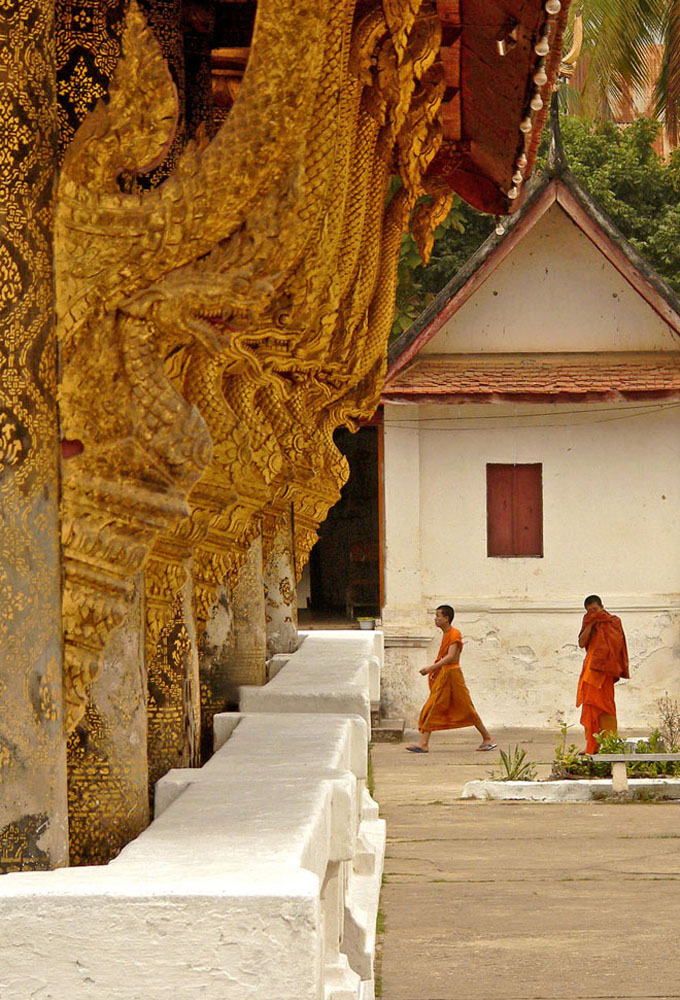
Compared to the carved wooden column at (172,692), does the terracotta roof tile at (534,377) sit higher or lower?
higher

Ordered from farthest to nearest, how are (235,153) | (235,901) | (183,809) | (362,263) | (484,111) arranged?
(484,111) → (362,263) → (183,809) → (235,153) → (235,901)

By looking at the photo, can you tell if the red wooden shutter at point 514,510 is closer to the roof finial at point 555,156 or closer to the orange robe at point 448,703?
the orange robe at point 448,703

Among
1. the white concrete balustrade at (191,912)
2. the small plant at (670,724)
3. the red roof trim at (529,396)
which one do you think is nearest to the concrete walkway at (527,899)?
the small plant at (670,724)

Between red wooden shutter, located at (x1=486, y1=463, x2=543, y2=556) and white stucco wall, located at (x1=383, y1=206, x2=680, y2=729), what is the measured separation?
93 millimetres

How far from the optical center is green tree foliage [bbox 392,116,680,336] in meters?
23.7

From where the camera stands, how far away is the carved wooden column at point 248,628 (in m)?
6.87

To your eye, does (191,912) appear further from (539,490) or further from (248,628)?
(539,490)

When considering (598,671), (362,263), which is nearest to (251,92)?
(362,263)

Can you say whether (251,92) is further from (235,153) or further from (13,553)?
(13,553)

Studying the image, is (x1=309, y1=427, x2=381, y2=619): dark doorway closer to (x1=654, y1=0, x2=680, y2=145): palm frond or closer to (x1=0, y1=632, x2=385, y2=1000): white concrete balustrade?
(x1=654, y1=0, x2=680, y2=145): palm frond

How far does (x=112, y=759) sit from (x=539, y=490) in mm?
13371

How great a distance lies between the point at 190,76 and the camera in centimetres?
541

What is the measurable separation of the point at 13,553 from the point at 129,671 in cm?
78

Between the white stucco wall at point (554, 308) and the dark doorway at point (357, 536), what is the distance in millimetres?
4876
